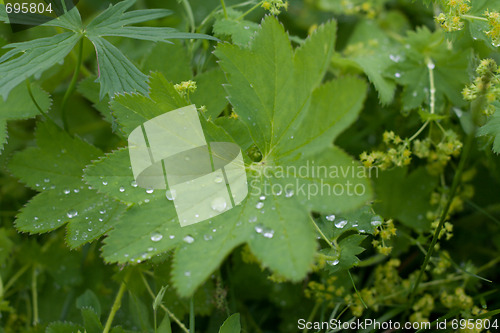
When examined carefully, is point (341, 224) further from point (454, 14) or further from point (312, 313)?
point (454, 14)

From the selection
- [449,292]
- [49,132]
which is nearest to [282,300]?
[449,292]

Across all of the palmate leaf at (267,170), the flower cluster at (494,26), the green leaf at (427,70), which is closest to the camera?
the palmate leaf at (267,170)

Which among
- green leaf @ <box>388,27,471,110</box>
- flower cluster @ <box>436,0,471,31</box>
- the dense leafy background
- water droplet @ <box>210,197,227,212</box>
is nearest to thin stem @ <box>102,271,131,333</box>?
the dense leafy background

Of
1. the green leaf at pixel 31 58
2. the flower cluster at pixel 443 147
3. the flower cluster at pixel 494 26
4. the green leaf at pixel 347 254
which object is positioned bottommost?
the green leaf at pixel 347 254

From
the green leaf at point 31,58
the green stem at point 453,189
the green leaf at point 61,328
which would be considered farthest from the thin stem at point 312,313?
the green leaf at point 31,58

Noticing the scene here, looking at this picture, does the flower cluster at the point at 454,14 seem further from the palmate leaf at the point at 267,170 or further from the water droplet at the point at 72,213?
the water droplet at the point at 72,213

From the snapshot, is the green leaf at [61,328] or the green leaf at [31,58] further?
the green leaf at [61,328]

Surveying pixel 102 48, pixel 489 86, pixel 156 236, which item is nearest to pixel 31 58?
pixel 102 48
